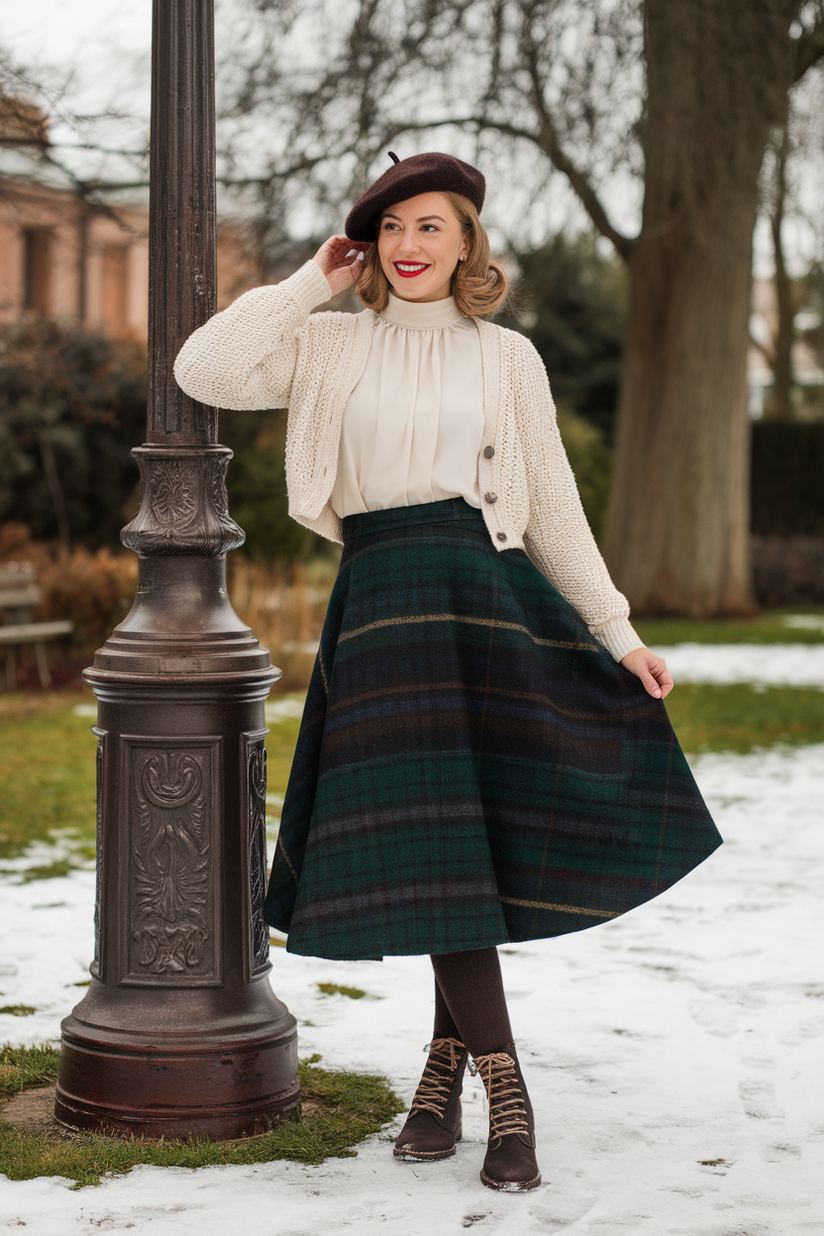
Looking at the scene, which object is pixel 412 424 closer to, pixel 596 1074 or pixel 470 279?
pixel 470 279

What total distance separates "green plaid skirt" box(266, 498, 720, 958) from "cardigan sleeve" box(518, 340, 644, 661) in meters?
0.07

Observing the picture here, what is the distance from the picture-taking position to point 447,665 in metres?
3.01

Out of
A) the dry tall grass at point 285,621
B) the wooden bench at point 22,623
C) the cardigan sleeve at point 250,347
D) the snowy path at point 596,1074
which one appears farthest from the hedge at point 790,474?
the cardigan sleeve at point 250,347

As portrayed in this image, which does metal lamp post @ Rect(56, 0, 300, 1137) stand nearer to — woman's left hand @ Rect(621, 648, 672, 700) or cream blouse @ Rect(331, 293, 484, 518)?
cream blouse @ Rect(331, 293, 484, 518)

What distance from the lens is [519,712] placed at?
3.03 m

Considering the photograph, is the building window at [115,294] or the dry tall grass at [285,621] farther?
the building window at [115,294]

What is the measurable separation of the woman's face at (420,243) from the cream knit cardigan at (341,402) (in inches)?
5.0

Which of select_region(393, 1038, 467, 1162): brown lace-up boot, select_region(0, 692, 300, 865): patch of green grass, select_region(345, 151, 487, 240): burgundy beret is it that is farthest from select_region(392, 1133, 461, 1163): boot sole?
select_region(0, 692, 300, 865): patch of green grass

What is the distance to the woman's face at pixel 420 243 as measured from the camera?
10.1 ft

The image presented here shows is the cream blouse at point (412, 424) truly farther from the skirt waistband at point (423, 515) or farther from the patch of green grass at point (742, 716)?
the patch of green grass at point (742, 716)

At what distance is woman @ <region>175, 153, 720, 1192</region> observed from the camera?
2.98m

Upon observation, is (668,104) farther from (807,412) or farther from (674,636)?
(807,412)

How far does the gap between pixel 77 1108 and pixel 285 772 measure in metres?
4.56

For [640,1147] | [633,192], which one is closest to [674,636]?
[633,192]
